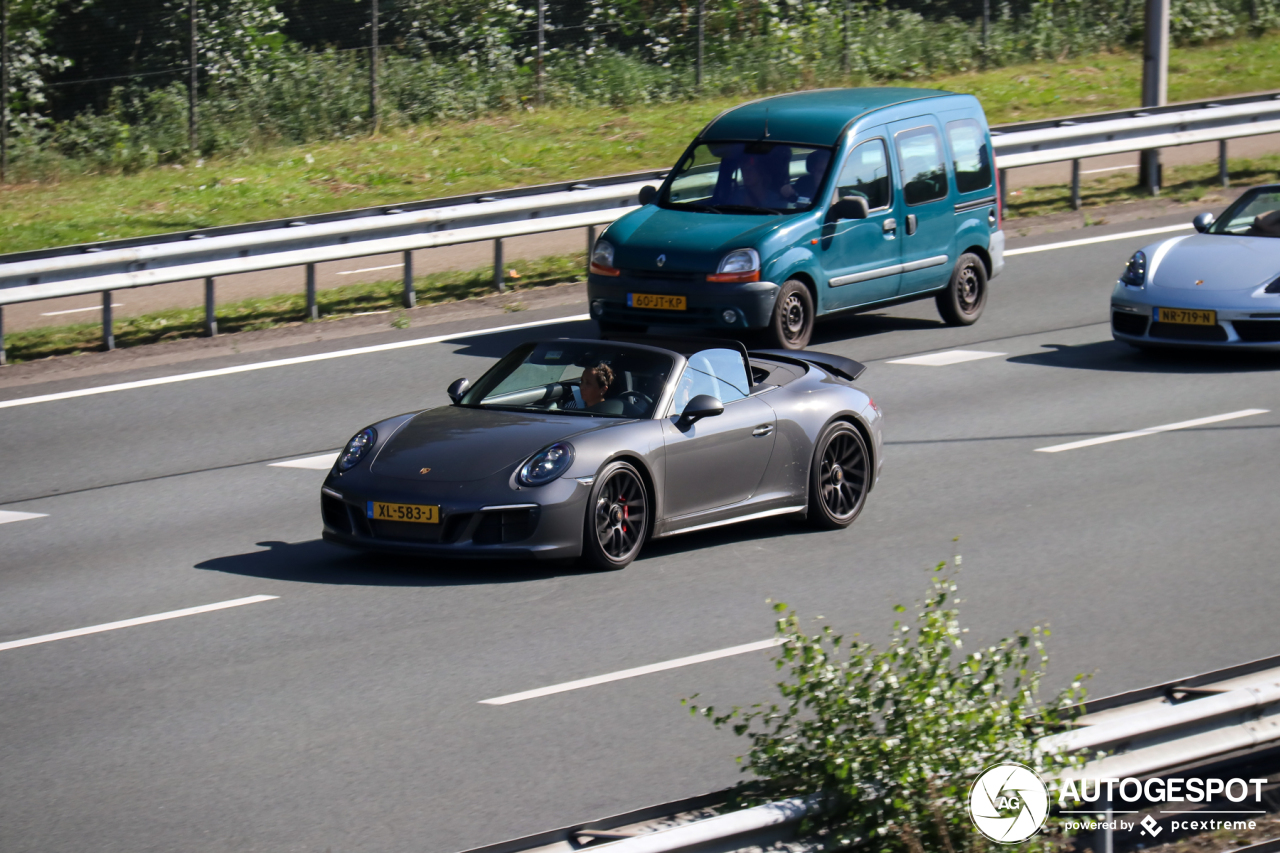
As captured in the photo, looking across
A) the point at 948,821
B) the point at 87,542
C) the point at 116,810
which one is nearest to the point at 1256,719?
the point at 948,821

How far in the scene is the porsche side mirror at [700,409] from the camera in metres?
9.87

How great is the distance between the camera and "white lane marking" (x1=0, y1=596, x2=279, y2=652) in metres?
8.53

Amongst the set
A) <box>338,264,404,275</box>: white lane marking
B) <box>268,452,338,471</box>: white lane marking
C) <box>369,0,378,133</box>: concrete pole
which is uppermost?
<box>369,0,378,133</box>: concrete pole

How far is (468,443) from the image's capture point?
9.62m

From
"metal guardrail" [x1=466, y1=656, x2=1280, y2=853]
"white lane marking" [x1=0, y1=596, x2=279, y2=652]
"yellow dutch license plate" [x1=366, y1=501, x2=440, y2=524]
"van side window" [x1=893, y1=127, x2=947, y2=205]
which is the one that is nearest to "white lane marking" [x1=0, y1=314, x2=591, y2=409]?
"van side window" [x1=893, y1=127, x2=947, y2=205]

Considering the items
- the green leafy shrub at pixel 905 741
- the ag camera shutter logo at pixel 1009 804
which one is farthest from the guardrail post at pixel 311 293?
the ag camera shutter logo at pixel 1009 804

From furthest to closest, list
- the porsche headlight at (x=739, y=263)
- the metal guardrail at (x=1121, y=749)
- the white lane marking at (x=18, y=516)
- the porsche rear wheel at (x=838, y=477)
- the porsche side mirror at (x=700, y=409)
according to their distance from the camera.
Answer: the porsche headlight at (x=739, y=263), the white lane marking at (x=18, y=516), the porsche rear wheel at (x=838, y=477), the porsche side mirror at (x=700, y=409), the metal guardrail at (x=1121, y=749)

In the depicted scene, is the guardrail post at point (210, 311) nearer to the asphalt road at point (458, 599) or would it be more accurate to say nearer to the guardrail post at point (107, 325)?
the guardrail post at point (107, 325)

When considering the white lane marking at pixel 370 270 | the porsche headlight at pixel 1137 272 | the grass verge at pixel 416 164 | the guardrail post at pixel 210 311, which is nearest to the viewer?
the porsche headlight at pixel 1137 272

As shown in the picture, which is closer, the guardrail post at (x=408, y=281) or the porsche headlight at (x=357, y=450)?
the porsche headlight at (x=357, y=450)

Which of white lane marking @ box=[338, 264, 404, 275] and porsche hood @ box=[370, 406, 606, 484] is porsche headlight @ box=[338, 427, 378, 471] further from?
white lane marking @ box=[338, 264, 404, 275]

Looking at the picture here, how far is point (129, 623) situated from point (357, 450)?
1626mm

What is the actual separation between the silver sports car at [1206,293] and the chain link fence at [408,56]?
47.1 ft

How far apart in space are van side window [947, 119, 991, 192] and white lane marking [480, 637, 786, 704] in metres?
9.28
